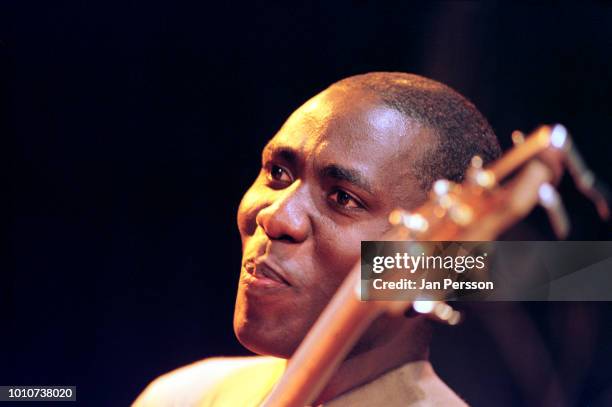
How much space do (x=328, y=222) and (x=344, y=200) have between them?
5 centimetres

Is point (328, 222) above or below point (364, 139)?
below

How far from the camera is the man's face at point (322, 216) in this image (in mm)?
1378

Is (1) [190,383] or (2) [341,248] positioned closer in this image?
(2) [341,248]

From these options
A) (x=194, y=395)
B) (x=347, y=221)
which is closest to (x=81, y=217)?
(x=194, y=395)

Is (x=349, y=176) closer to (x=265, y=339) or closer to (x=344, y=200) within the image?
(x=344, y=200)

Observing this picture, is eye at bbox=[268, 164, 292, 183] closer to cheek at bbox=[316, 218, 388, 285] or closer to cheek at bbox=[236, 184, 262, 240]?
cheek at bbox=[236, 184, 262, 240]

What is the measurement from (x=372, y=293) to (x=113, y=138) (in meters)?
1.38

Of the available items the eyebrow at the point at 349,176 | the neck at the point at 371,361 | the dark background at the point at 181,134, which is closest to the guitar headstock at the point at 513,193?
the eyebrow at the point at 349,176

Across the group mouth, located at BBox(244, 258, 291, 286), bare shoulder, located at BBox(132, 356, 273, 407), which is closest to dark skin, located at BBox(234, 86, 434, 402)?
mouth, located at BBox(244, 258, 291, 286)

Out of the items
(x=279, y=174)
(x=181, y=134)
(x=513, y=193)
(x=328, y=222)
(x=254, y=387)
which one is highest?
(x=181, y=134)

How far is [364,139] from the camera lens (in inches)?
55.1

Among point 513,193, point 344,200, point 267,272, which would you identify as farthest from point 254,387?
point 513,193

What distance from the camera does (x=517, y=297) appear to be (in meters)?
1.69

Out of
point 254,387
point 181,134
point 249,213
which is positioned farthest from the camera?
point 181,134
